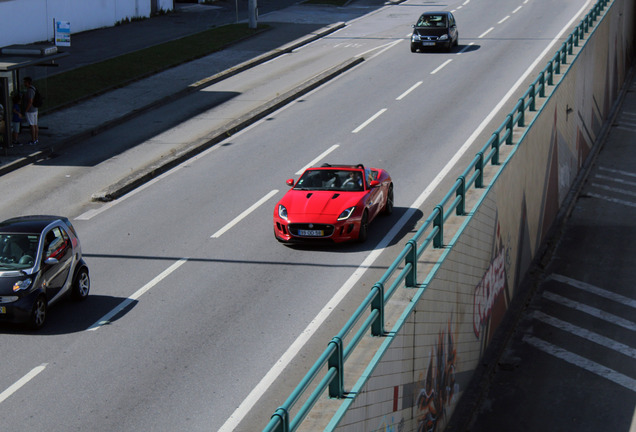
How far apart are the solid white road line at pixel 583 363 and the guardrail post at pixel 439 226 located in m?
4.80

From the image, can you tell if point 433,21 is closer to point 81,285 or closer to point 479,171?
point 479,171

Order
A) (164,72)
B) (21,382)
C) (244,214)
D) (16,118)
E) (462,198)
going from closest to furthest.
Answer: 1. (21,382)
2. (462,198)
3. (244,214)
4. (16,118)
5. (164,72)

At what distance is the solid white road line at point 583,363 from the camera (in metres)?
15.5

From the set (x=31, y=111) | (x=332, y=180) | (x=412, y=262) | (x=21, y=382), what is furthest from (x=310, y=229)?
(x=31, y=111)

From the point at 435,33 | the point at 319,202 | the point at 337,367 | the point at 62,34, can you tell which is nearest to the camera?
the point at 337,367

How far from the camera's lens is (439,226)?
12508mm

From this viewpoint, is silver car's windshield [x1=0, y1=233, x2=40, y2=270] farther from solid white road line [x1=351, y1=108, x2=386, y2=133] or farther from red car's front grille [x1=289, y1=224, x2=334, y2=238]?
solid white road line [x1=351, y1=108, x2=386, y2=133]

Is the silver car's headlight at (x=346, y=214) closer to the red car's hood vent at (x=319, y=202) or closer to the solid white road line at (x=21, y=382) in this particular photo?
the red car's hood vent at (x=319, y=202)

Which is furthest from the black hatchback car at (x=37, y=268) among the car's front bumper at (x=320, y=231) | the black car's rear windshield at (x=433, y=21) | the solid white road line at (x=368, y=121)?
the black car's rear windshield at (x=433, y=21)

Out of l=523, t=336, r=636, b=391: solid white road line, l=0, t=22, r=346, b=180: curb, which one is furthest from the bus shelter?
l=523, t=336, r=636, b=391: solid white road line

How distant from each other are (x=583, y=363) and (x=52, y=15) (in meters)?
34.3

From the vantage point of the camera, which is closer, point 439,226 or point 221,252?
point 439,226

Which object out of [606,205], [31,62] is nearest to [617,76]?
[606,205]

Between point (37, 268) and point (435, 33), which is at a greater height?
point (435, 33)
